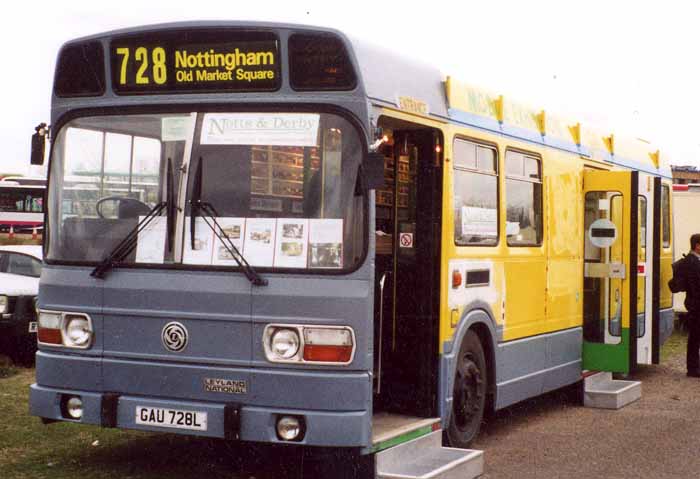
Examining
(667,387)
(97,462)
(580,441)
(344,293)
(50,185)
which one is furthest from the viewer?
(667,387)

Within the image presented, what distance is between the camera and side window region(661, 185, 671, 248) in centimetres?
1552

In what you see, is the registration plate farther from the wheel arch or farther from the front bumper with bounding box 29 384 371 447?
the wheel arch

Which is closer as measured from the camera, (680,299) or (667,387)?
(667,387)

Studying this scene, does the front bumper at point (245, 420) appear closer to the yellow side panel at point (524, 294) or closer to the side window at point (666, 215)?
the yellow side panel at point (524, 294)

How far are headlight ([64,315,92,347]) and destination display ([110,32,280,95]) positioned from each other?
5.06ft

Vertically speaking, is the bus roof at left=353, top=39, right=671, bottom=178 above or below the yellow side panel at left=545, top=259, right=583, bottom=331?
above

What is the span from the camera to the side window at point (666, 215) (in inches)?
A: 611

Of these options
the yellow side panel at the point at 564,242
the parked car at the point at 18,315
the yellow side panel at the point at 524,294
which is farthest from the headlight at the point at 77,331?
the parked car at the point at 18,315

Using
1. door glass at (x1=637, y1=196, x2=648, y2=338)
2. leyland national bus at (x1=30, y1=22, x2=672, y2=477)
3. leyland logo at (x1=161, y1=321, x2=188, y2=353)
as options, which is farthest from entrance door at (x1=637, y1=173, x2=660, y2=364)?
leyland logo at (x1=161, y1=321, x2=188, y2=353)

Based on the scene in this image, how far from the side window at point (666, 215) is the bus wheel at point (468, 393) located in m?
7.14

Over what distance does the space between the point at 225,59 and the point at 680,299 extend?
1505 centimetres

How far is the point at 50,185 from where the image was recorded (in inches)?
301

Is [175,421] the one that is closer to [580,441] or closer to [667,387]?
[580,441]

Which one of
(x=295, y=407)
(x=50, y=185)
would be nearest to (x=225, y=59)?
(x=50, y=185)
